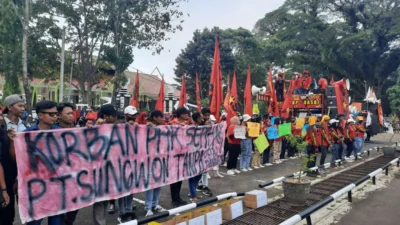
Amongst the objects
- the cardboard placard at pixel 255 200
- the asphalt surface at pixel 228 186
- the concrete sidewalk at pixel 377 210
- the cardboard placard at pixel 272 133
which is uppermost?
the cardboard placard at pixel 272 133

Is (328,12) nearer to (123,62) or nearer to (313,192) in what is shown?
(123,62)

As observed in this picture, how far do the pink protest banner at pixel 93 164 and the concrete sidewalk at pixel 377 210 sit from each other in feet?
9.40

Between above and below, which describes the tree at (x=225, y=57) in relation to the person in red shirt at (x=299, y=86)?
above

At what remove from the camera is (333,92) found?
14.7 m

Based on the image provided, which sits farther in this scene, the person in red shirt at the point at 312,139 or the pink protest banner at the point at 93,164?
the person in red shirt at the point at 312,139

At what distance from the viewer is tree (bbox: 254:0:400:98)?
33969 millimetres

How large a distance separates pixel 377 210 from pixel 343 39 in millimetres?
31484

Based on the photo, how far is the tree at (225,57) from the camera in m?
35.9

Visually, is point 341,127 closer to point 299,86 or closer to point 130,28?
point 299,86

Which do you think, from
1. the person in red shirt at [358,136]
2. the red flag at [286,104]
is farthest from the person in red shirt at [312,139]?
the red flag at [286,104]

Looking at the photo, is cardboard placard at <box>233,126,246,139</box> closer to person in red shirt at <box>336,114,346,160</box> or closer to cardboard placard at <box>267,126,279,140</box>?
cardboard placard at <box>267,126,279,140</box>

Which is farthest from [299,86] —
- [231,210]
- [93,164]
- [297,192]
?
[93,164]

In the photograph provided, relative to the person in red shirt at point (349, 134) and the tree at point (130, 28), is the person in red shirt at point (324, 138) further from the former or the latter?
the tree at point (130, 28)

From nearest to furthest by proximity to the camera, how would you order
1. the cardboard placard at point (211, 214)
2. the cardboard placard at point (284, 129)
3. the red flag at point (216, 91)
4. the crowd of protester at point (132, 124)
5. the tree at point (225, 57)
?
the crowd of protester at point (132, 124) → the cardboard placard at point (211, 214) → the red flag at point (216, 91) → the cardboard placard at point (284, 129) → the tree at point (225, 57)
